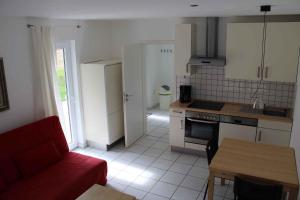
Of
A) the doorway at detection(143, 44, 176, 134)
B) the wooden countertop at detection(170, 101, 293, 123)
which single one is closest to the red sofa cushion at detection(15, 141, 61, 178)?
the wooden countertop at detection(170, 101, 293, 123)

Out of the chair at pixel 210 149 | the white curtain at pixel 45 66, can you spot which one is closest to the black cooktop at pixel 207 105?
the chair at pixel 210 149

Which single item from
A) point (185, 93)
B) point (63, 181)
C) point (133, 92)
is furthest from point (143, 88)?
point (63, 181)

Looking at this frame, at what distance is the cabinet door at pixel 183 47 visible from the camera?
429 centimetres

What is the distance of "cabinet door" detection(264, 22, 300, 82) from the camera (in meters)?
3.67

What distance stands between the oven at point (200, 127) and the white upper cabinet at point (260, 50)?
72cm

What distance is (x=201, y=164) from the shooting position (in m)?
4.30

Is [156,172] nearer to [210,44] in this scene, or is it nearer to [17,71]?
[210,44]

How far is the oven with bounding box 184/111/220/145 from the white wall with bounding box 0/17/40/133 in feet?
7.70

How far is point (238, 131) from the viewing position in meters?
4.09

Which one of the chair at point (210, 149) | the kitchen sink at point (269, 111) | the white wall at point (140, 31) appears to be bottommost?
the chair at point (210, 149)

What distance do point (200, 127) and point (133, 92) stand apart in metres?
1.39

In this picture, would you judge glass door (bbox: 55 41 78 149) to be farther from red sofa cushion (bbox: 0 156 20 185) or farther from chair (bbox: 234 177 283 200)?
chair (bbox: 234 177 283 200)

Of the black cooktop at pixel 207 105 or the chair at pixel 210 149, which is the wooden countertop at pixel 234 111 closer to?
the black cooktop at pixel 207 105

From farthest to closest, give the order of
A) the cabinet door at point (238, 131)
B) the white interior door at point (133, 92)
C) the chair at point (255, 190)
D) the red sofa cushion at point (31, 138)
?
the white interior door at point (133, 92)
the cabinet door at point (238, 131)
the red sofa cushion at point (31, 138)
the chair at point (255, 190)
